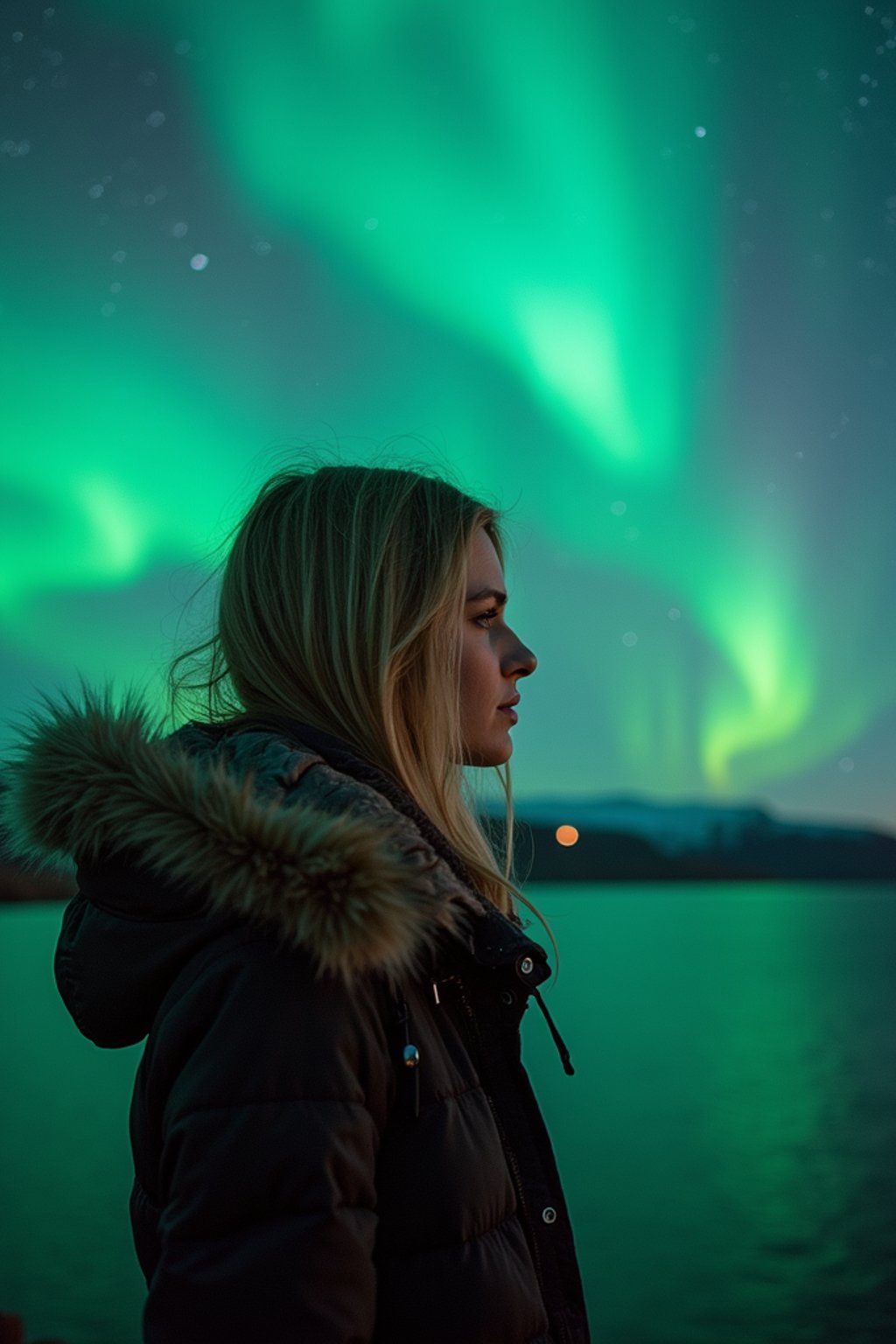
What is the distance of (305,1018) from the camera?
3.67ft

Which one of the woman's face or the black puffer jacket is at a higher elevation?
the woman's face

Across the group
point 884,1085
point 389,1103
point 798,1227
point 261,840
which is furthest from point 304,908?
point 884,1085

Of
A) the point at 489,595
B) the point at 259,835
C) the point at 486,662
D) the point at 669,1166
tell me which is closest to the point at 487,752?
the point at 486,662

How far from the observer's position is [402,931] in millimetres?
1162

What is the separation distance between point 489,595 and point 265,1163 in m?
0.97

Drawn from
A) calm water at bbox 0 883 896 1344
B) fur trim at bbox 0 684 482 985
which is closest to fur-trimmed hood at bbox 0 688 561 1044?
fur trim at bbox 0 684 482 985

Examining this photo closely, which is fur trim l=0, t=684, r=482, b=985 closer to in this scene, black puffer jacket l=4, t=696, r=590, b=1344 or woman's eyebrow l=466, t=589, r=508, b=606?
black puffer jacket l=4, t=696, r=590, b=1344

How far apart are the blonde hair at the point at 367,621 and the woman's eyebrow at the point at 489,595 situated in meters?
0.05

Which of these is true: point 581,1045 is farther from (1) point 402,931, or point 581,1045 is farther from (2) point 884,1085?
(1) point 402,931

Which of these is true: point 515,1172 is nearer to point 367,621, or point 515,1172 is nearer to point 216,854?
point 216,854

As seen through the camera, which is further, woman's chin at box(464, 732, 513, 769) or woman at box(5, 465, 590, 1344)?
woman's chin at box(464, 732, 513, 769)

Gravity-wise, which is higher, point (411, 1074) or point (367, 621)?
point (367, 621)

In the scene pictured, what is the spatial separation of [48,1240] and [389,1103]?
616 inches

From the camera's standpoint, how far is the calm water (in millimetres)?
12383
